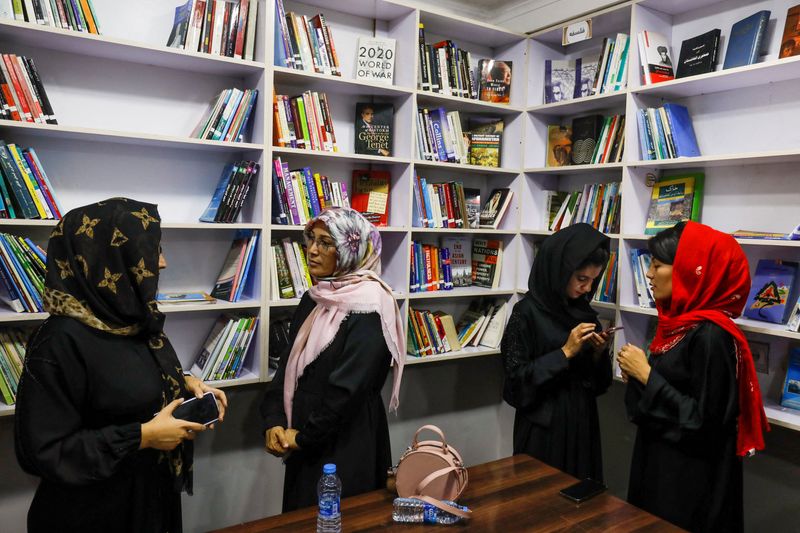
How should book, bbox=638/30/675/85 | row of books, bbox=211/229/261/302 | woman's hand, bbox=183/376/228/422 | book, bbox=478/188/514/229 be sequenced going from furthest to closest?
book, bbox=478/188/514/229 < book, bbox=638/30/675/85 < row of books, bbox=211/229/261/302 < woman's hand, bbox=183/376/228/422

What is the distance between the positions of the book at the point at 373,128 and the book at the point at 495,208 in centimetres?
79

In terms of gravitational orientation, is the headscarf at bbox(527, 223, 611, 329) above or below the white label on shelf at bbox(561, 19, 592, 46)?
below

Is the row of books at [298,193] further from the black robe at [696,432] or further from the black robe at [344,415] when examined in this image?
the black robe at [696,432]

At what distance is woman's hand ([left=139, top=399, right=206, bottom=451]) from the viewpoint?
149 centimetres

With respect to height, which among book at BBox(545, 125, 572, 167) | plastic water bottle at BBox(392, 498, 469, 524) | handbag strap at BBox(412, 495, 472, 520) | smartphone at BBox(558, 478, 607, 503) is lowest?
smartphone at BBox(558, 478, 607, 503)

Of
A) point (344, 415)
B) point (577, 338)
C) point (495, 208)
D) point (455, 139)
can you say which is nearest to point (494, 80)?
point (455, 139)

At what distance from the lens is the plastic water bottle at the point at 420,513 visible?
148cm

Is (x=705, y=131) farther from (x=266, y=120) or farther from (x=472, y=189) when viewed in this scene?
(x=266, y=120)

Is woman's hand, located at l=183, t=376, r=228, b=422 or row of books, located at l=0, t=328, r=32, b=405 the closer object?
woman's hand, located at l=183, t=376, r=228, b=422

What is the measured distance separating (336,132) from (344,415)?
171 cm

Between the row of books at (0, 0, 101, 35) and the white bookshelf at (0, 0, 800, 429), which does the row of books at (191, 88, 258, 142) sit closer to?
the white bookshelf at (0, 0, 800, 429)

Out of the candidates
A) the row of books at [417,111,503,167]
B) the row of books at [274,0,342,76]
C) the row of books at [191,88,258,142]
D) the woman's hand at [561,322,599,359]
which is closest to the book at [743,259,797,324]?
the woman's hand at [561,322,599,359]

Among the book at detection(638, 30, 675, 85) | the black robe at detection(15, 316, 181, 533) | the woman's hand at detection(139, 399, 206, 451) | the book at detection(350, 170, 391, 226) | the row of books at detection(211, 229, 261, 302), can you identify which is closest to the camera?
the black robe at detection(15, 316, 181, 533)

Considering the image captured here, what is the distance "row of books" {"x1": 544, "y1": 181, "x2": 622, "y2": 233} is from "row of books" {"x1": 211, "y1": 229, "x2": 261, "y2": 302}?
174 centimetres
